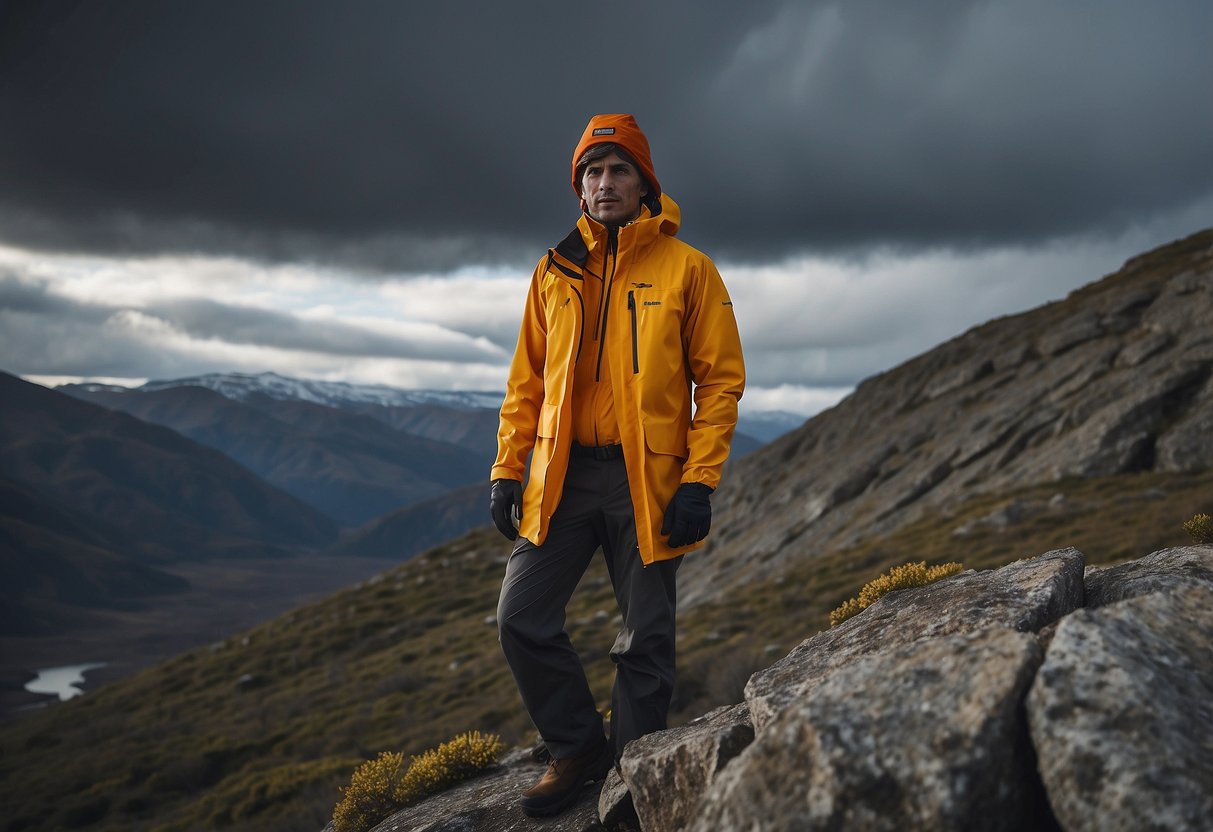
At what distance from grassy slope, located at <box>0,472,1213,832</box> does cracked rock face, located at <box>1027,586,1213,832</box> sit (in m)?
17.2

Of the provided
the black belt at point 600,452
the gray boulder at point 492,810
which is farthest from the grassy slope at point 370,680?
the black belt at point 600,452

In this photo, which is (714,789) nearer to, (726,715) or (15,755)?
(726,715)

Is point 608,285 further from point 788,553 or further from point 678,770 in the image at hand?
point 788,553

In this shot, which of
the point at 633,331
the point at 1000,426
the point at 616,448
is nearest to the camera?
the point at 633,331

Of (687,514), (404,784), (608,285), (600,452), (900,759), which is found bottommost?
(404,784)

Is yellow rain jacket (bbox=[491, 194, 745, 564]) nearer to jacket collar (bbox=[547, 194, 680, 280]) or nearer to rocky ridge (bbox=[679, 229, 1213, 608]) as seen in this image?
jacket collar (bbox=[547, 194, 680, 280])

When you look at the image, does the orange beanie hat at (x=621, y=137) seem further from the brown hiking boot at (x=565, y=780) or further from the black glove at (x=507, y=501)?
the brown hiking boot at (x=565, y=780)

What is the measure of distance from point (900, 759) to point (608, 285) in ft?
12.9

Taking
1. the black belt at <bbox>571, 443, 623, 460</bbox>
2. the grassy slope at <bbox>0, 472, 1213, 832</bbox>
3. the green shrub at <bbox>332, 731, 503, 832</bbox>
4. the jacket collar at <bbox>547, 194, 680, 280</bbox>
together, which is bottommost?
the grassy slope at <bbox>0, 472, 1213, 832</bbox>

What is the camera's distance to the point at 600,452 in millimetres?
6082

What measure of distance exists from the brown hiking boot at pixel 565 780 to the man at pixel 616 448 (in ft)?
0.04

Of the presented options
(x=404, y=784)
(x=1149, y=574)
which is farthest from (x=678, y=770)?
(x=404, y=784)

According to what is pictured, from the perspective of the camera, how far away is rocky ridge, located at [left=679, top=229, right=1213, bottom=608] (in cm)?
2930

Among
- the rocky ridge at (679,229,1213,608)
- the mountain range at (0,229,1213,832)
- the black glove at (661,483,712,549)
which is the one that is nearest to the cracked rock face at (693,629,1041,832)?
the black glove at (661,483,712,549)
